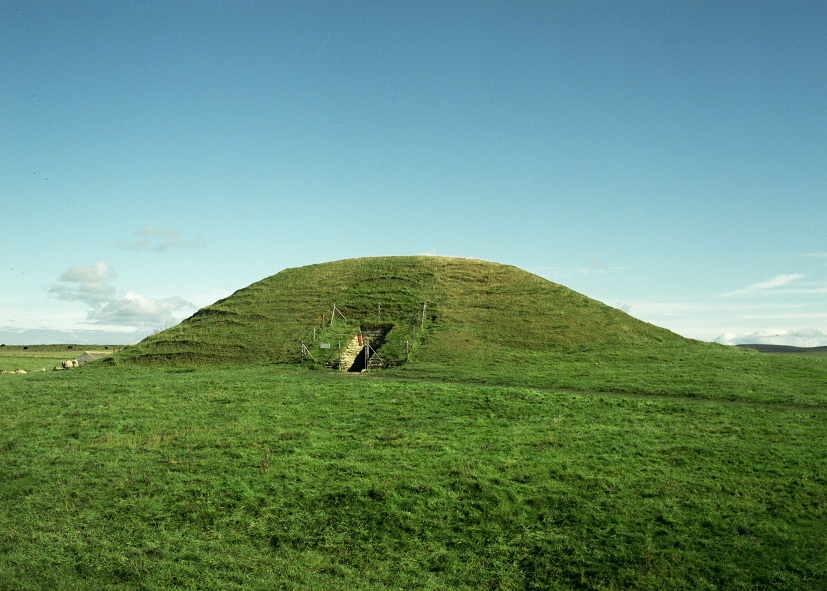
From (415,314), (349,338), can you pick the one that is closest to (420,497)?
(349,338)

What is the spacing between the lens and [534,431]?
72.8 feet

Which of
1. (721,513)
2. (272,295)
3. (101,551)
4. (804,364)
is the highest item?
(272,295)

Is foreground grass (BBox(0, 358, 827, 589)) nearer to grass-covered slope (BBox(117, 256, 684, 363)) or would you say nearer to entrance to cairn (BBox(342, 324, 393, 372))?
entrance to cairn (BBox(342, 324, 393, 372))

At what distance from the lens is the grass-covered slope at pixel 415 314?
46406 millimetres

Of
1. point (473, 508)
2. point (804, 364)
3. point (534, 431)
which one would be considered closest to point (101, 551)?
point (473, 508)

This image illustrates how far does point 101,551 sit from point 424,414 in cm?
1451

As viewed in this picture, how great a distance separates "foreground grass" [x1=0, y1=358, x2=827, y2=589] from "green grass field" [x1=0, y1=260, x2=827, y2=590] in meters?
0.07

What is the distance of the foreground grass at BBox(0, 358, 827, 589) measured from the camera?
1283cm

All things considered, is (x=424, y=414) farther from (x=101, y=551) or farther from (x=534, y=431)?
(x=101, y=551)

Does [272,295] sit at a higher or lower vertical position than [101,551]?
higher

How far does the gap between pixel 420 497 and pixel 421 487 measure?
1.81ft

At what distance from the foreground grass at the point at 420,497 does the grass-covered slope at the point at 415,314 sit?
19.7m

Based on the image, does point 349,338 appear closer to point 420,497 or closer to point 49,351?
point 420,497

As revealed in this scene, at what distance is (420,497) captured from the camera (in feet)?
52.1
